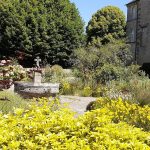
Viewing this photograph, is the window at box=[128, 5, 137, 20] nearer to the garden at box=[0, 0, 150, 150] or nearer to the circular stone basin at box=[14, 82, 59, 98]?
the garden at box=[0, 0, 150, 150]

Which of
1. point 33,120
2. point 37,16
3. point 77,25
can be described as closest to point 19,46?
point 37,16

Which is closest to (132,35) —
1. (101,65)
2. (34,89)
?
(101,65)

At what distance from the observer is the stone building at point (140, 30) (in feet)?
148

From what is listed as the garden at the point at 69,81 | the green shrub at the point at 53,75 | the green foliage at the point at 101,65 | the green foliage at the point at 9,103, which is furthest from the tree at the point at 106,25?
the green foliage at the point at 9,103

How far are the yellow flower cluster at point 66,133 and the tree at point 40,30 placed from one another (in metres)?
35.2

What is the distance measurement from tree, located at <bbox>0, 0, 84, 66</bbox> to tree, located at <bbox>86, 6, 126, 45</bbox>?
8879mm

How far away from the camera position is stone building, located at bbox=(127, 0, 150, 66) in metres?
45.1

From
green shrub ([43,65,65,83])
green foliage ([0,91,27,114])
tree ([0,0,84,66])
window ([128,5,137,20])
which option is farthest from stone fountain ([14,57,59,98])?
window ([128,5,137,20])

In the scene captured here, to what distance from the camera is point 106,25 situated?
2119 inches

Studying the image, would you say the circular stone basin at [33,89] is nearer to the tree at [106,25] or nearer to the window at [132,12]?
the window at [132,12]

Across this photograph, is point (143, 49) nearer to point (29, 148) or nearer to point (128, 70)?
point (128, 70)

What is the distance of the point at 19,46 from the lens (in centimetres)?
4097

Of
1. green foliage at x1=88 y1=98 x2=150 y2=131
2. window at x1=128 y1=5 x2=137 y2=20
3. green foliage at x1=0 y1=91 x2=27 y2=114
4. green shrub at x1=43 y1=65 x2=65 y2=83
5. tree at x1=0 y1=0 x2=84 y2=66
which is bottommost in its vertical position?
green foliage at x1=88 y1=98 x2=150 y2=131

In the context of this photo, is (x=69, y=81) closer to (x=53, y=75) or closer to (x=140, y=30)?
(x=53, y=75)
